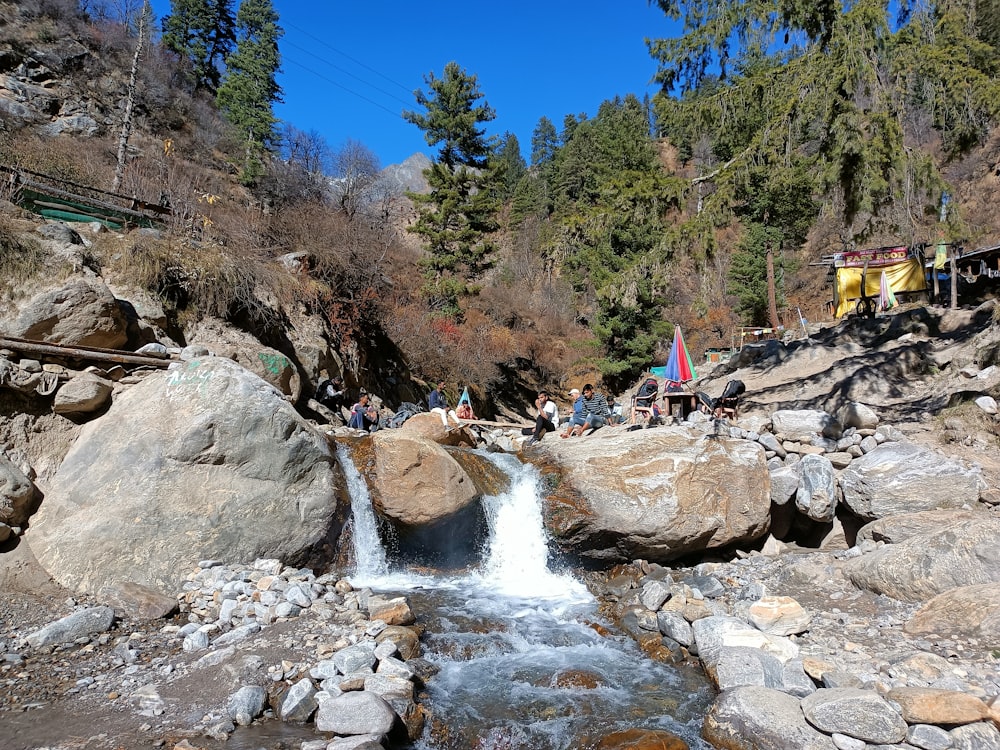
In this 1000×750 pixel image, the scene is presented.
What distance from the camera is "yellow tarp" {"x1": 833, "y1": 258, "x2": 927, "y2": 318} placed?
20734 mm

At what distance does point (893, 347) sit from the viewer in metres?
13.9

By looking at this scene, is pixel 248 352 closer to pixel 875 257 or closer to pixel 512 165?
pixel 875 257

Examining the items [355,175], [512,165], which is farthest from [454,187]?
[512,165]

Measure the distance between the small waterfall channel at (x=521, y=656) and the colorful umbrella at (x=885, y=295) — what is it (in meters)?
17.3

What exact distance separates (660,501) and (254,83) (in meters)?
36.1

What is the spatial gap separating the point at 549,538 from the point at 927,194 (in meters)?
8.02

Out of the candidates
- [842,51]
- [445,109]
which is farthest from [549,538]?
[445,109]

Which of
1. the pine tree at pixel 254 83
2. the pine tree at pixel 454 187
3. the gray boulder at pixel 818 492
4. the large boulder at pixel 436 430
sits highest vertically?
the pine tree at pixel 254 83

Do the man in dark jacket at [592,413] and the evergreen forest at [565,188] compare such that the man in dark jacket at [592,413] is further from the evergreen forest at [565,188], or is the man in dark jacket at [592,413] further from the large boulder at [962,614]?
the large boulder at [962,614]

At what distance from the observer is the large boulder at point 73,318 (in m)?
8.34

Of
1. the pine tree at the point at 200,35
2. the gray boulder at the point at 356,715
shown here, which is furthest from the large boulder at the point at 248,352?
the pine tree at the point at 200,35

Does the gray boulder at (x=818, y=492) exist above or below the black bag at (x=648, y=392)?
below

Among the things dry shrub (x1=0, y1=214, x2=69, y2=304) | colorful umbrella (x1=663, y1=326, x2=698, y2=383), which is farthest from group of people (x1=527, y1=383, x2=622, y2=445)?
dry shrub (x1=0, y1=214, x2=69, y2=304)

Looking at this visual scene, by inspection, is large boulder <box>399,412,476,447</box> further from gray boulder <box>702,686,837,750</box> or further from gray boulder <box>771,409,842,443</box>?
gray boulder <box>702,686,837,750</box>
